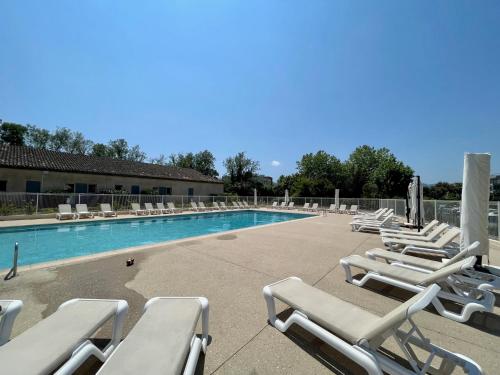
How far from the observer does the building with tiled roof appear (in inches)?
618

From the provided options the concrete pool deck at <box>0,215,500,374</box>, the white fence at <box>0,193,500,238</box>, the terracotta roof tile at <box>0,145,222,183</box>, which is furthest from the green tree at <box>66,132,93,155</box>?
the concrete pool deck at <box>0,215,500,374</box>

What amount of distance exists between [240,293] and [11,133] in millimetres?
55079

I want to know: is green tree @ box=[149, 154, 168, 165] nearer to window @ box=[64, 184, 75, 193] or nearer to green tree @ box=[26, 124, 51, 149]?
green tree @ box=[26, 124, 51, 149]

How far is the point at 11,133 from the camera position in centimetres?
3806

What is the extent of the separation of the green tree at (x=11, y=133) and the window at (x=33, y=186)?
110ft

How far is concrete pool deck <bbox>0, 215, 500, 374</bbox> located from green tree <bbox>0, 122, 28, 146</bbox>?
168ft

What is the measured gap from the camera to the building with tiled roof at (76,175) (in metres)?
15.7

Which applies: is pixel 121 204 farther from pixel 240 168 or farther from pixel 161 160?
pixel 161 160

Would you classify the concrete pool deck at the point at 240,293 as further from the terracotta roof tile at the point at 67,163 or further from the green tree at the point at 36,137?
the green tree at the point at 36,137

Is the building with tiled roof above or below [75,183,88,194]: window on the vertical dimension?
above

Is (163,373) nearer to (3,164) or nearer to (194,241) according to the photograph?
(194,241)

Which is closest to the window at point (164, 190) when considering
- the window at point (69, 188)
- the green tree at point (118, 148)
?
the window at point (69, 188)

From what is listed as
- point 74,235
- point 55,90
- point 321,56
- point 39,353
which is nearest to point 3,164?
point 55,90

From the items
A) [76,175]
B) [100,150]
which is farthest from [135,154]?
[76,175]
